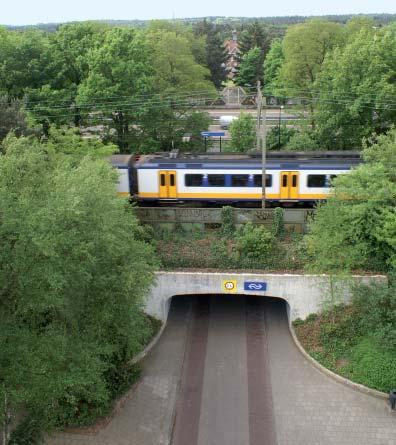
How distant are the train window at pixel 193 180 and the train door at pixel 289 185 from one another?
404cm

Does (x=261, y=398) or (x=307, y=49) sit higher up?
(x=307, y=49)

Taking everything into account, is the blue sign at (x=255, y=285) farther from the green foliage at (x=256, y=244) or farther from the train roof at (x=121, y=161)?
the train roof at (x=121, y=161)

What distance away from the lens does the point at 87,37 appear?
103 feet

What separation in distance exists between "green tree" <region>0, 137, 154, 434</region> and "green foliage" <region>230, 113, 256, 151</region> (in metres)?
16.4

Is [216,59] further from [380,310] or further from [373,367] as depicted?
[373,367]

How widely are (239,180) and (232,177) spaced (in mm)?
375

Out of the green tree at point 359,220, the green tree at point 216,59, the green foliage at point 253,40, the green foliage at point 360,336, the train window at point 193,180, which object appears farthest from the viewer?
the green foliage at point 253,40

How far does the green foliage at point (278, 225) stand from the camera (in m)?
21.5

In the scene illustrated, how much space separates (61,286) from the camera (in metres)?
10.7

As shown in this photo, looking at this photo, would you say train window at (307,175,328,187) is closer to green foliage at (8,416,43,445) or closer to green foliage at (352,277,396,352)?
green foliage at (352,277,396,352)

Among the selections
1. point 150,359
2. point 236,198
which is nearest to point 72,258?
point 150,359

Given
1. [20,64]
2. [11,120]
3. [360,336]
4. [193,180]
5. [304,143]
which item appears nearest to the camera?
[360,336]

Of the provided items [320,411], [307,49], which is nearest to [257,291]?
[320,411]

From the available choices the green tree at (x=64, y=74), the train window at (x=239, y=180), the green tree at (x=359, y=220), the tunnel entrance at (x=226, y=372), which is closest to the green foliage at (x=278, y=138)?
the train window at (x=239, y=180)
